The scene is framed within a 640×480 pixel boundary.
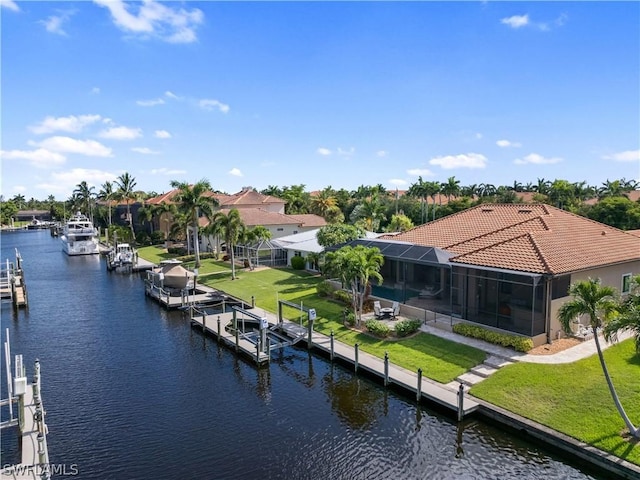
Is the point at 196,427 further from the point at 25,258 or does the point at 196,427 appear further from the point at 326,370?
the point at 25,258

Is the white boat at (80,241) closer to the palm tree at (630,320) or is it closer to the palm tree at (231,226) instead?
the palm tree at (231,226)

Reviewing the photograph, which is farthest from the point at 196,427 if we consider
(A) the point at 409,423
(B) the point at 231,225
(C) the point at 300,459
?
(B) the point at 231,225

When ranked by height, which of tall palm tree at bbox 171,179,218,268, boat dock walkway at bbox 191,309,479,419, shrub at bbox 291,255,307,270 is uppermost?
tall palm tree at bbox 171,179,218,268

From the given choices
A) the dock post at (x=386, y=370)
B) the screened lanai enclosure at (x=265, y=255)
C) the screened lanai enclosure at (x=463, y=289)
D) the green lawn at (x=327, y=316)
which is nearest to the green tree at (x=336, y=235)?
the green lawn at (x=327, y=316)

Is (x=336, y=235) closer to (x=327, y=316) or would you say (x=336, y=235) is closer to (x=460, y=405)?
(x=327, y=316)

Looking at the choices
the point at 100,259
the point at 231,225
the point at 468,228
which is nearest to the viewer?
the point at 468,228

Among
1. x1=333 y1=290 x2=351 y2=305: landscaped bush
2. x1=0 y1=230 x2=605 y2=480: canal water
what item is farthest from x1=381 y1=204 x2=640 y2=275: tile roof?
x1=0 y1=230 x2=605 y2=480: canal water

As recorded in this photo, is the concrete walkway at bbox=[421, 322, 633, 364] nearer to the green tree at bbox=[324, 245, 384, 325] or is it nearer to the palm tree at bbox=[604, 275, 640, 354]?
the green tree at bbox=[324, 245, 384, 325]
